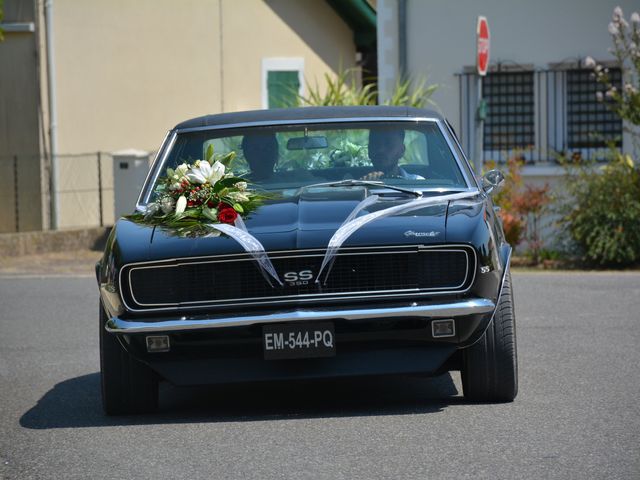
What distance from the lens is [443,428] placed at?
252 inches

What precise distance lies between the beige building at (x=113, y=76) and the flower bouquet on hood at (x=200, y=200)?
14.5 m

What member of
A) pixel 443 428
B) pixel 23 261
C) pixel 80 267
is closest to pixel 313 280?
pixel 443 428

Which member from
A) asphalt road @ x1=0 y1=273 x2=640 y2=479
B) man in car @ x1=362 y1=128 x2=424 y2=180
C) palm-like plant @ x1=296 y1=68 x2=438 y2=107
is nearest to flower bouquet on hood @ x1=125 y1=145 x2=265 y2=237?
man in car @ x1=362 y1=128 x2=424 y2=180

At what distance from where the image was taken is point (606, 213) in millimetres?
15609

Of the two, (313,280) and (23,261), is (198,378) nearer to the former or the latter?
(313,280)

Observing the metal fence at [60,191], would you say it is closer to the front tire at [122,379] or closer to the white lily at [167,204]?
the white lily at [167,204]

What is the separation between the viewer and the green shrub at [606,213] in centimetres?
1546

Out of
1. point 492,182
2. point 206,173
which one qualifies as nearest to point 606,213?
point 492,182

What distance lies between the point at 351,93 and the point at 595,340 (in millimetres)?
9899

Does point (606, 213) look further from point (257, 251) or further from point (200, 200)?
point (257, 251)

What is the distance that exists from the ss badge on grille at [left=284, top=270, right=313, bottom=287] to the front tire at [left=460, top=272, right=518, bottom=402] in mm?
926

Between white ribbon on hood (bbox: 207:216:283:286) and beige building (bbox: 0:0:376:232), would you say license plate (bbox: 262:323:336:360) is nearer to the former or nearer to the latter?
white ribbon on hood (bbox: 207:216:283:286)

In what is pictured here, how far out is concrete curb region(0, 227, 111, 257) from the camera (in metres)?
19.0

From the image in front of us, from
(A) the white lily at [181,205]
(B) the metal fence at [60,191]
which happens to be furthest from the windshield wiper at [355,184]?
(B) the metal fence at [60,191]
